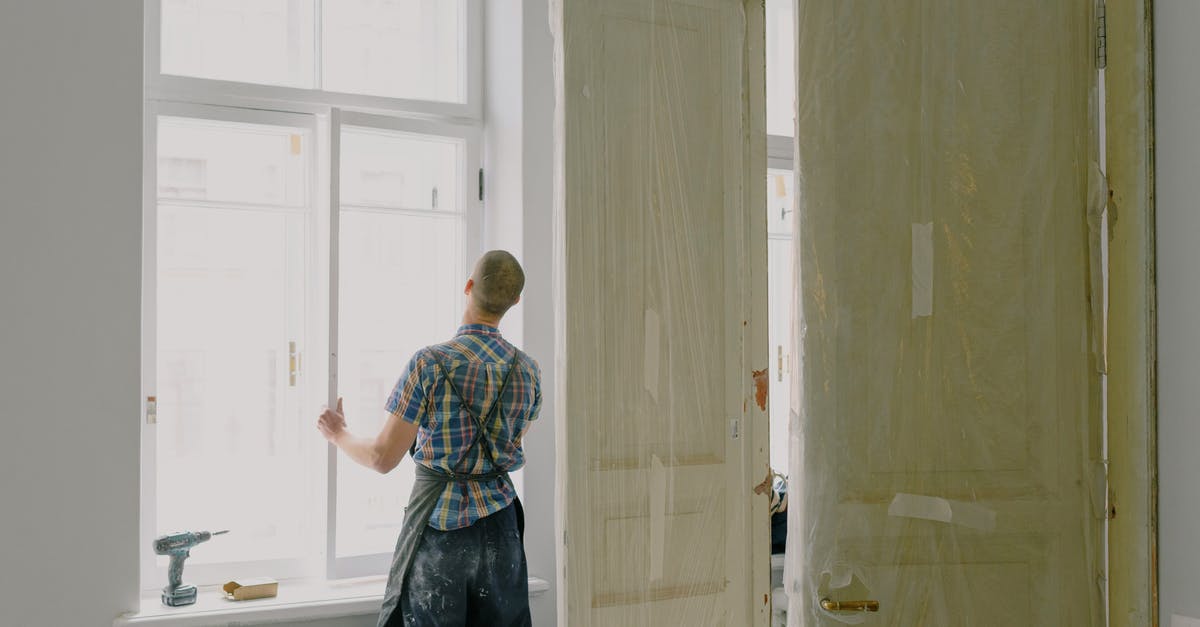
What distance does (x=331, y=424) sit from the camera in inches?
101

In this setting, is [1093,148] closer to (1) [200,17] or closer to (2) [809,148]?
(2) [809,148]

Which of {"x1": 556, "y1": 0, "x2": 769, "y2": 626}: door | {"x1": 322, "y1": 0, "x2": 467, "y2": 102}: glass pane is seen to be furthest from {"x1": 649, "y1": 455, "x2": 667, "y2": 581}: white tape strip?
{"x1": 322, "y1": 0, "x2": 467, "y2": 102}: glass pane

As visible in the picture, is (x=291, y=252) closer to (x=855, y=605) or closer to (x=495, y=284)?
(x=495, y=284)

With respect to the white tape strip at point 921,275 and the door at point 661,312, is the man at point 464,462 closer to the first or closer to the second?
the door at point 661,312

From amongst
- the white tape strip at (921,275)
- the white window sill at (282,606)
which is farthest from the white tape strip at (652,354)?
the white window sill at (282,606)

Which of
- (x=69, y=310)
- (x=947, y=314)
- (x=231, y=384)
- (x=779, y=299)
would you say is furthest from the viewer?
(x=779, y=299)

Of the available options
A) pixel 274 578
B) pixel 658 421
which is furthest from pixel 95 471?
pixel 658 421

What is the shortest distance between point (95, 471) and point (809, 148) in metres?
1.82

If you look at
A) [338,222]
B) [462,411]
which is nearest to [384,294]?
[338,222]

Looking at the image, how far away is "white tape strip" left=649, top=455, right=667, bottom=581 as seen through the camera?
175cm

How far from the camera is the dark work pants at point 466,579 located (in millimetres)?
2279

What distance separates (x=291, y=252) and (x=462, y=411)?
84 centimetres

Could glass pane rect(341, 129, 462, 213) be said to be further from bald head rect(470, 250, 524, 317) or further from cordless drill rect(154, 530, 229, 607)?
cordless drill rect(154, 530, 229, 607)

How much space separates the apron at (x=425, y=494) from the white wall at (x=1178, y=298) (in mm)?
1392
